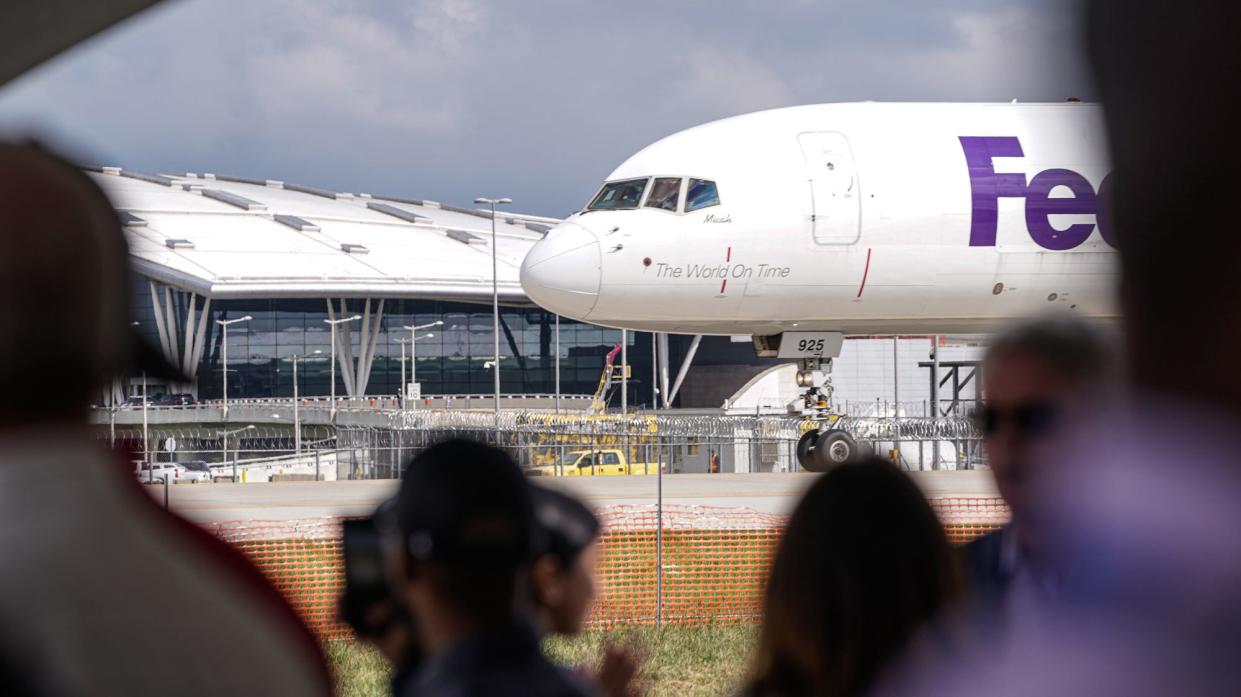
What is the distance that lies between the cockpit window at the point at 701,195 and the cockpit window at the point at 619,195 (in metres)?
0.76

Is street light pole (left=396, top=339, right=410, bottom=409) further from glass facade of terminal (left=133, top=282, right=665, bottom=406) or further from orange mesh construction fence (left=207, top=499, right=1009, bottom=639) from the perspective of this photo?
orange mesh construction fence (left=207, top=499, right=1009, bottom=639)

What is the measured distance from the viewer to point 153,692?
→ 3.80ft

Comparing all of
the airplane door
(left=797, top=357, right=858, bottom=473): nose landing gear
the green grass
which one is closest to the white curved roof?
(left=797, top=357, right=858, bottom=473): nose landing gear

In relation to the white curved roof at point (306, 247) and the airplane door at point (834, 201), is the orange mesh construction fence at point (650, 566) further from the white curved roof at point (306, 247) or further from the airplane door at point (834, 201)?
the white curved roof at point (306, 247)

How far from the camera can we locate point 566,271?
1855 centimetres

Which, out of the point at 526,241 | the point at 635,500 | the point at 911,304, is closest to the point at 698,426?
the point at 635,500

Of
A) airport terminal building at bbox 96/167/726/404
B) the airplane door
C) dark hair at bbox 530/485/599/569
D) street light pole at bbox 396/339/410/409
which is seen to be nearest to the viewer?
dark hair at bbox 530/485/599/569

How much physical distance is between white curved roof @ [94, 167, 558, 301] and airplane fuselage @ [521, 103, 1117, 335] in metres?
52.8

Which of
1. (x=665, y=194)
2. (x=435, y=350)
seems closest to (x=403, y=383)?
(x=435, y=350)

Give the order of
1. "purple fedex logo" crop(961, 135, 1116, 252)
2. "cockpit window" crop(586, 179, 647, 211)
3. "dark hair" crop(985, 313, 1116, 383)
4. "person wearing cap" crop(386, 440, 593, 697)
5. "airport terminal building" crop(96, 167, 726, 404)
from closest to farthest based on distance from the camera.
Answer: "person wearing cap" crop(386, 440, 593, 697), "dark hair" crop(985, 313, 1116, 383), "purple fedex logo" crop(961, 135, 1116, 252), "cockpit window" crop(586, 179, 647, 211), "airport terminal building" crop(96, 167, 726, 404)

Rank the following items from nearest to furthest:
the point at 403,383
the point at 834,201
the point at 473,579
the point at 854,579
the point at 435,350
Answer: the point at 473,579 → the point at 854,579 → the point at 834,201 → the point at 403,383 → the point at 435,350

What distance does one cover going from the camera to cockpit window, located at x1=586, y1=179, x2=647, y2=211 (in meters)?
18.9

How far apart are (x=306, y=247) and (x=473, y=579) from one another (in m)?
81.2

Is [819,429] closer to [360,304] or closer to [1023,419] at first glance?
[1023,419]
